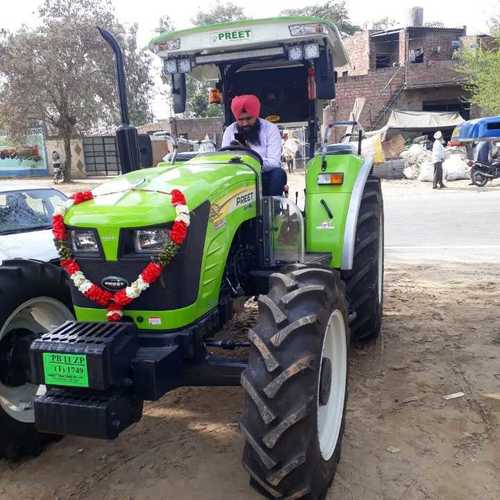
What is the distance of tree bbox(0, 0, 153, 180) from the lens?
2320cm

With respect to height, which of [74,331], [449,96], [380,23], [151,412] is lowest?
[151,412]

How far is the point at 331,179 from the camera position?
14.0 feet

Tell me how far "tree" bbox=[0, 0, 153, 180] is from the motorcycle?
1544cm

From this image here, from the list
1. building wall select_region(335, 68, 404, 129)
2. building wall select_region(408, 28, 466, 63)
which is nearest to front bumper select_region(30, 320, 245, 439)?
building wall select_region(335, 68, 404, 129)

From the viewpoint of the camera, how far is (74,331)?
2742 mm

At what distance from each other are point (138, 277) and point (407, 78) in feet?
98.3

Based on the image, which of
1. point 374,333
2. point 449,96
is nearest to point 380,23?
→ point 449,96

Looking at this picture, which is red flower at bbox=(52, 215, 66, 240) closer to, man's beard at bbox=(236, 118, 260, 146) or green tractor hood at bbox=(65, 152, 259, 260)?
green tractor hood at bbox=(65, 152, 259, 260)

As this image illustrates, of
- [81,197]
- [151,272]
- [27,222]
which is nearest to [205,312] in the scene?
[151,272]

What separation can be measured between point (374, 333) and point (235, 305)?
1657 mm

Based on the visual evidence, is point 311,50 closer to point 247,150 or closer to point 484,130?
point 247,150

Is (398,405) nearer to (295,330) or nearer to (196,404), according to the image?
(196,404)

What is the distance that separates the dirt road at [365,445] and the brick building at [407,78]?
86.8 feet

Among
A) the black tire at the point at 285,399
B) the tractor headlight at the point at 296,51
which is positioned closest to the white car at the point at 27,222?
the tractor headlight at the point at 296,51
